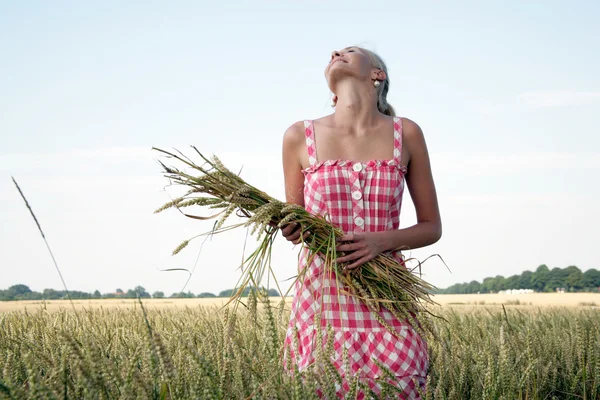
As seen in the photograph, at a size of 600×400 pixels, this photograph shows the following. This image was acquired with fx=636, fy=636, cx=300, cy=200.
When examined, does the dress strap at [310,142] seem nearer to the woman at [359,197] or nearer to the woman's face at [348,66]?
the woman at [359,197]

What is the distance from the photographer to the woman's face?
2943 millimetres

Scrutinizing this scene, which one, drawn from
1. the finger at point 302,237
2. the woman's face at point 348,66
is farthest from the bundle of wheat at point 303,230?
the woman's face at point 348,66

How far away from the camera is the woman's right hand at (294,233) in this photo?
2.42m

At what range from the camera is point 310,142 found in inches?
115

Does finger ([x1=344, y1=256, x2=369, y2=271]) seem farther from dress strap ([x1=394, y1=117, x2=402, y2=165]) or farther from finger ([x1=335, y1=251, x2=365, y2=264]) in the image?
dress strap ([x1=394, y1=117, x2=402, y2=165])

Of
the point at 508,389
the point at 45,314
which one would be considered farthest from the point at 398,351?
the point at 45,314

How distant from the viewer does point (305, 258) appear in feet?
8.35

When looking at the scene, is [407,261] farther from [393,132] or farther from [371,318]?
[393,132]

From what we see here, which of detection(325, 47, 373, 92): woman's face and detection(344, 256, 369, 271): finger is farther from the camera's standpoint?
detection(325, 47, 373, 92): woman's face

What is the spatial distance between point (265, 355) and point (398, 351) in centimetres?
101

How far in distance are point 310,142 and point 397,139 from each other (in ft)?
1.30

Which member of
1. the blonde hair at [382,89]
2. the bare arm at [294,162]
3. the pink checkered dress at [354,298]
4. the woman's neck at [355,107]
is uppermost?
the blonde hair at [382,89]

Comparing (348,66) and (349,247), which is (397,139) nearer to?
(348,66)

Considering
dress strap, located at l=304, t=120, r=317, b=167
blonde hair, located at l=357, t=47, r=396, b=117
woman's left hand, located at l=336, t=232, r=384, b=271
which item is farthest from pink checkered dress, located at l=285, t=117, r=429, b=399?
blonde hair, located at l=357, t=47, r=396, b=117
